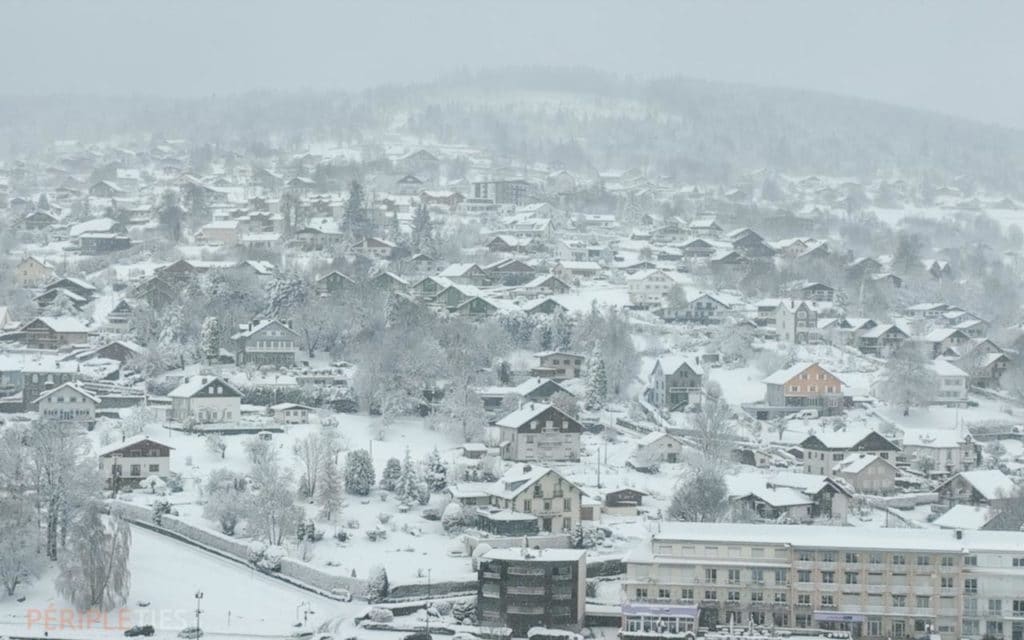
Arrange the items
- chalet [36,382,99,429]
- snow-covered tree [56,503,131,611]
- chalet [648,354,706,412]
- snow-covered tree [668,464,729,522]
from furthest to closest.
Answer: chalet [648,354,706,412] → chalet [36,382,99,429] → snow-covered tree [668,464,729,522] → snow-covered tree [56,503,131,611]

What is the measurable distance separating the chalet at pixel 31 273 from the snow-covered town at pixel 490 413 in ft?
0.45

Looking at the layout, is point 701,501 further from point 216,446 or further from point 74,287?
point 74,287

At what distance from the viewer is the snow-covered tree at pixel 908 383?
1978 inches

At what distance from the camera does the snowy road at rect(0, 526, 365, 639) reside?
32094 millimetres

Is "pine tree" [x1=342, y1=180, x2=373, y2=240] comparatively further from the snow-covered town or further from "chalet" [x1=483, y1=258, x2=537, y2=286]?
"chalet" [x1=483, y1=258, x2=537, y2=286]

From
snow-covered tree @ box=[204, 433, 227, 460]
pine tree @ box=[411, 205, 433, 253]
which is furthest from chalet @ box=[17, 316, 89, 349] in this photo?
pine tree @ box=[411, 205, 433, 253]

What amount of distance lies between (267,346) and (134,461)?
11319mm

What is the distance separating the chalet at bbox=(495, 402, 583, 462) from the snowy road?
10.5 metres

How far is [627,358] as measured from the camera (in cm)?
5147

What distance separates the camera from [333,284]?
2242 inches

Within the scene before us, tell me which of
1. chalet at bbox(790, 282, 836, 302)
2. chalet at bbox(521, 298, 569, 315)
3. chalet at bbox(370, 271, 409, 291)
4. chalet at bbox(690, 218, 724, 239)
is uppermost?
chalet at bbox(370, 271, 409, 291)

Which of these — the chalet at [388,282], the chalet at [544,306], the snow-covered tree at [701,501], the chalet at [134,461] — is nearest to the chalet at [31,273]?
the chalet at [388,282]

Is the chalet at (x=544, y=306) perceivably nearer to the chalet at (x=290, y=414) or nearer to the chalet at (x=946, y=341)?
the chalet at (x=946, y=341)

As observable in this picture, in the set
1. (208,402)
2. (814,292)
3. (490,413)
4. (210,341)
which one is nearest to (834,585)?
(490,413)
